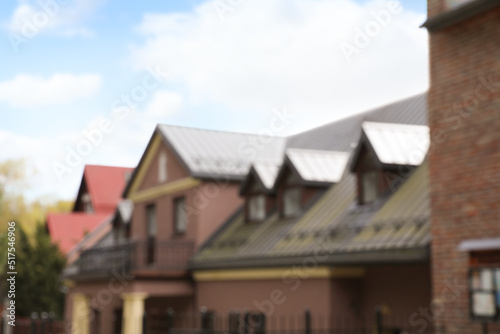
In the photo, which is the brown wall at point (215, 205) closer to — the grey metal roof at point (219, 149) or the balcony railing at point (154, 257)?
the grey metal roof at point (219, 149)

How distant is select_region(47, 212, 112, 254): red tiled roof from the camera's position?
113ft

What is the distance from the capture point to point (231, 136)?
2433 cm

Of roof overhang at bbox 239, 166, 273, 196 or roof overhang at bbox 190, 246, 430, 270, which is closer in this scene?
roof overhang at bbox 190, 246, 430, 270

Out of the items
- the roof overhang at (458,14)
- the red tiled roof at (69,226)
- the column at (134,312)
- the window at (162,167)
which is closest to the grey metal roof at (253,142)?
the window at (162,167)

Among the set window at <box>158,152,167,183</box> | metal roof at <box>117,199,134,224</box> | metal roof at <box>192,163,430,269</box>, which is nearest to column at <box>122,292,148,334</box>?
metal roof at <box>192,163,430,269</box>

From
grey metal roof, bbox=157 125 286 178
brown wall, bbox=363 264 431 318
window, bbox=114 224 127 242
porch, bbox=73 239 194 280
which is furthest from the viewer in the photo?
window, bbox=114 224 127 242

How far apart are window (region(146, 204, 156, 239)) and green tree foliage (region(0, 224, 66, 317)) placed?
27.7 ft

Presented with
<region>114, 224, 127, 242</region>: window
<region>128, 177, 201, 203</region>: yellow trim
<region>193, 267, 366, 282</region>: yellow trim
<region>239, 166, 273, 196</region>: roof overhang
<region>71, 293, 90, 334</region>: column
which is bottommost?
<region>71, 293, 90, 334</region>: column

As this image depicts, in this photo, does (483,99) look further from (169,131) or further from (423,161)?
(169,131)

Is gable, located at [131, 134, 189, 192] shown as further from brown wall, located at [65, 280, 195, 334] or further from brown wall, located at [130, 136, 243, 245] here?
brown wall, located at [65, 280, 195, 334]

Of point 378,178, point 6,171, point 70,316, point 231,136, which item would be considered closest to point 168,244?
point 231,136

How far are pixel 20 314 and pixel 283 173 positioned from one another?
17233mm

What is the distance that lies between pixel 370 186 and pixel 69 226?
74.0ft

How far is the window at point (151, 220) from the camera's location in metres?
24.2
